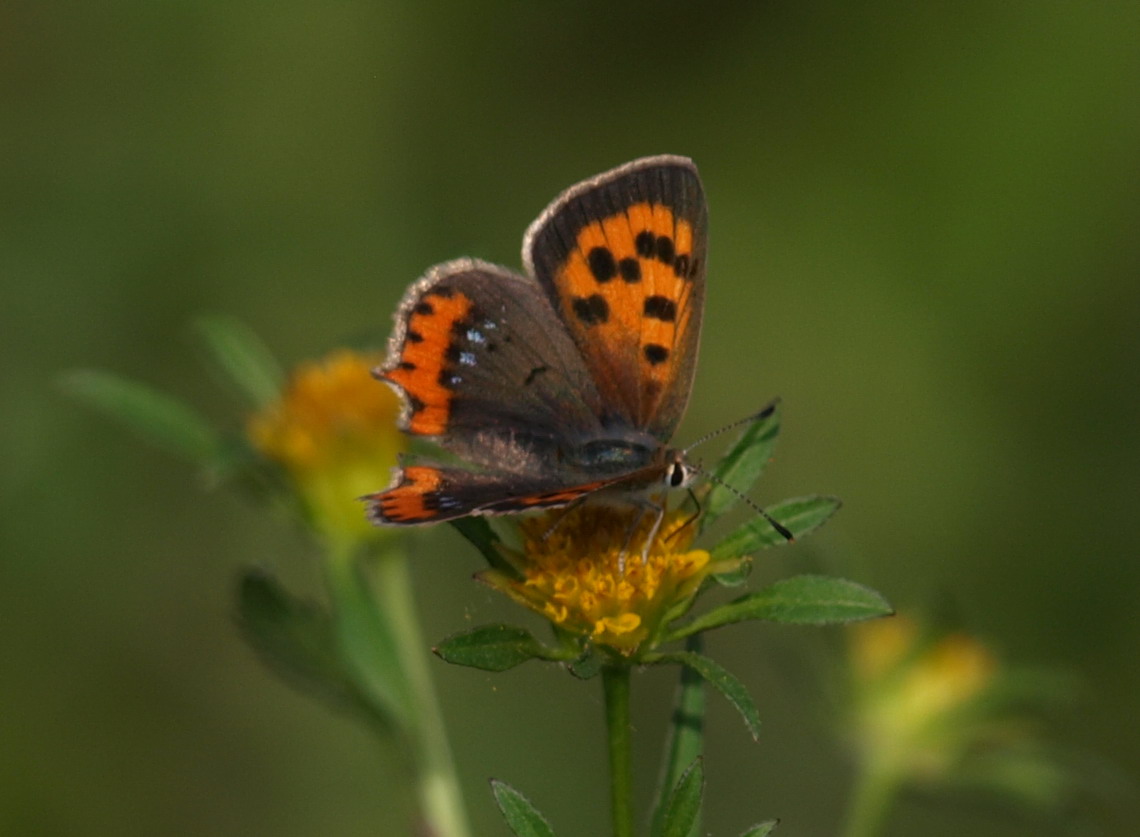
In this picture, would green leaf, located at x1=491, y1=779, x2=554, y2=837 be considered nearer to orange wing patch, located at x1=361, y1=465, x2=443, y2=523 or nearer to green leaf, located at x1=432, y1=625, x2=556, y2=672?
green leaf, located at x1=432, y1=625, x2=556, y2=672

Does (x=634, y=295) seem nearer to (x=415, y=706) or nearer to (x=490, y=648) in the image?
(x=490, y=648)

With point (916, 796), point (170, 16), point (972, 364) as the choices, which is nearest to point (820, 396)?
point (972, 364)

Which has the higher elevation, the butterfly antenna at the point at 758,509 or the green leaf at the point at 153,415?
the green leaf at the point at 153,415

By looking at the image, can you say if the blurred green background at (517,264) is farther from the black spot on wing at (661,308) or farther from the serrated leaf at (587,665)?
the serrated leaf at (587,665)

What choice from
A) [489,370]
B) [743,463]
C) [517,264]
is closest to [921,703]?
[743,463]

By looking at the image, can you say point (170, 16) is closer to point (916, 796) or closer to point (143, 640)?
point (143, 640)

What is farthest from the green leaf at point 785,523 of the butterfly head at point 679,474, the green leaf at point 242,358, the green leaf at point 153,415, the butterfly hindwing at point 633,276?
the green leaf at point 242,358
